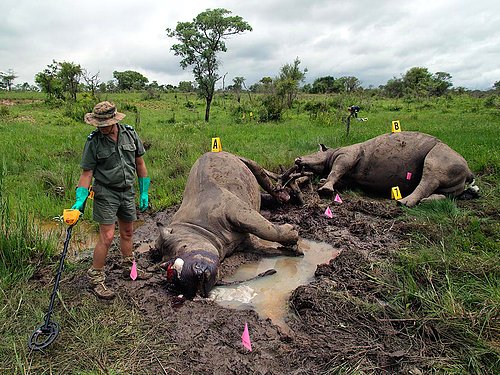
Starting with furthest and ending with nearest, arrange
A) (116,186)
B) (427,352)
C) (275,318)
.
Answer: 1. (116,186)
2. (275,318)
3. (427,352)

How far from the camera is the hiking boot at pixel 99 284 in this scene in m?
3.33

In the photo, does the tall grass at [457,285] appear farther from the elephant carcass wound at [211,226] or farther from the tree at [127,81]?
the tree at [127,81]

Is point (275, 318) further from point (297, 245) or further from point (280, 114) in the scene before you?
point (280, 114)

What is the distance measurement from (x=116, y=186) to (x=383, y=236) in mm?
3109

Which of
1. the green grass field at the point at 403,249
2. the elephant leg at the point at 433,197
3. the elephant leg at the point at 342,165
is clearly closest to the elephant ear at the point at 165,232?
the green grass field at the point at 403,249

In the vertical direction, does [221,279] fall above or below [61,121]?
below

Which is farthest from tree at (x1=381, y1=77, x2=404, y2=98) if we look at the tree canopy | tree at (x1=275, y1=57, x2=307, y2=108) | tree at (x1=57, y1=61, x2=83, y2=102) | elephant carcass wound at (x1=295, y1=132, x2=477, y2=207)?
elephant carcass wound at (x1=295, y1=132, x2=477, y2=207)

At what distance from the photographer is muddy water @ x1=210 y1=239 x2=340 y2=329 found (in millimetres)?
3367

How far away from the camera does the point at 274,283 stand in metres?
3.79

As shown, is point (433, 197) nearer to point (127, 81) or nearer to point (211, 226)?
point (211, 226)

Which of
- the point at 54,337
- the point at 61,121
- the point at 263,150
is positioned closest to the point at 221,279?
the point at 54,337

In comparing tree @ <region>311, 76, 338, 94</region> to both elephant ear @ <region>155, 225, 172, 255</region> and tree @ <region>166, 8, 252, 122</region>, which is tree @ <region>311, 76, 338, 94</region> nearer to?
tree @ <region>166, 8, 252, 122</region>

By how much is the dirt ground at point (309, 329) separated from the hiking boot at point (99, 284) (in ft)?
0.36

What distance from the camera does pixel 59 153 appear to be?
352 inches
